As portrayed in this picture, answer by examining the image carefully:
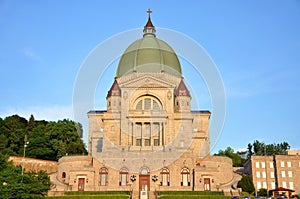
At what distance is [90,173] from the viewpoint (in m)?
55.4

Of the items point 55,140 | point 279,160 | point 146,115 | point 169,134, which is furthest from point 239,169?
point 55,140

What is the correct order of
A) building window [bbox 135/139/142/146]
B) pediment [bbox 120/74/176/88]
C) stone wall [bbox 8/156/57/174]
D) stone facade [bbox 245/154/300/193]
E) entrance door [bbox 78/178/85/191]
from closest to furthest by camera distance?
entrance door [bbox 78/178/85/191]
stone facade [bbox 245/154/300/193]
building window [bbox 135/139/142/146]
stone wall [bbox 8/156/57/174]
pediment [bbox 120/74/176/88]

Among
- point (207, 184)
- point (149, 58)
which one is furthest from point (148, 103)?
point (207, 184)

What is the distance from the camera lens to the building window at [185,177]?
5494 centimetres

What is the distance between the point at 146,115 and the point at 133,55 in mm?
13825

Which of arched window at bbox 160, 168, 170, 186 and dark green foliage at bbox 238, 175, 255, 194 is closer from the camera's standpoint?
dark green foliage at bbox 238, 175, 255, 194

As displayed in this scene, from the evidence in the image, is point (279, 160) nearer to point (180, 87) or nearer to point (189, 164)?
point (189, 164)

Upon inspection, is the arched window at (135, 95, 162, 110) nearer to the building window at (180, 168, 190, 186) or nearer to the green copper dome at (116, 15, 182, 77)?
the green copper dome at (116, 15, 182, 77)

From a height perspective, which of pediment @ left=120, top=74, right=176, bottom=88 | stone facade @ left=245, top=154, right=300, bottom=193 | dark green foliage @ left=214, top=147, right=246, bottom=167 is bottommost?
stone facade @ left=245, top=154, right=300, bottom=193

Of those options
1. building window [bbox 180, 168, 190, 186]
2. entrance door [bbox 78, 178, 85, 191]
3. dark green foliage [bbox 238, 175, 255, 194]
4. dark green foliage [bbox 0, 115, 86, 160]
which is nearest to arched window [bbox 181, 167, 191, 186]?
building window [bbox 180, 168, 190, 186]

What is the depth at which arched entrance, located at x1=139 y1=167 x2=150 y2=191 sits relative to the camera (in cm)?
5424

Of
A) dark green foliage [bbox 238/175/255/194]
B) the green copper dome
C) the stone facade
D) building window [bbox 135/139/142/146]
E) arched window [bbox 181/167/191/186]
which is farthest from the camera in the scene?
the green copper dome

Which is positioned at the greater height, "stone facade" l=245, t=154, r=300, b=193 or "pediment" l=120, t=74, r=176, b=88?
"pediment" l=120, t=74, r=176, b=88

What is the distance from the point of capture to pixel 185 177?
55219 mm
